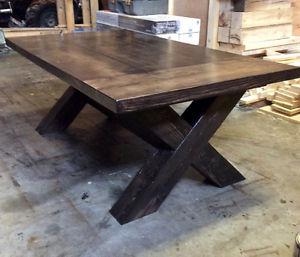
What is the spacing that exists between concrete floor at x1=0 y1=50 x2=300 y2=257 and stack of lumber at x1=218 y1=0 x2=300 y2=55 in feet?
2.96

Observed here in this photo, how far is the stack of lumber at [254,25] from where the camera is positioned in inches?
126

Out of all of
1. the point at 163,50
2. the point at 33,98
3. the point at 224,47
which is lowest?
the point at 33,98

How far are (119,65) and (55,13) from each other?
4611 mm

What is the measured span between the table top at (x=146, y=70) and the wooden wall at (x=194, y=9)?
1.48 m

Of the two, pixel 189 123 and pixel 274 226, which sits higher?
Result: pixel 189 123

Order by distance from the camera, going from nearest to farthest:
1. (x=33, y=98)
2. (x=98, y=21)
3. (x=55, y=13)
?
(x=33, y=98) → (x=98, y=21) → (x=55, y=13)

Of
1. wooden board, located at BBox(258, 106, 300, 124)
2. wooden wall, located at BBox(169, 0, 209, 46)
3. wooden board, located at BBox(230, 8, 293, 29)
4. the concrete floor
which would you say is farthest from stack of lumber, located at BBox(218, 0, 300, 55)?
the concrete floor

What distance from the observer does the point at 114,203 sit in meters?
1.70

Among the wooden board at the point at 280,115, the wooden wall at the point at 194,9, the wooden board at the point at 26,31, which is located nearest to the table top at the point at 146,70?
the wooden board at the point at 280,115

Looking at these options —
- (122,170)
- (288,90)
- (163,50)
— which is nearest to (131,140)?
(122,170)

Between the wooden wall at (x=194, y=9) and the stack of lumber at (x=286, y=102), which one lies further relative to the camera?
the wooden wall at (x=194, y=9)

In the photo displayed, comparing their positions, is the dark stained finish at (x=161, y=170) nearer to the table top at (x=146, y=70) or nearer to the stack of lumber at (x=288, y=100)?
the table top at (x=146, y=70)

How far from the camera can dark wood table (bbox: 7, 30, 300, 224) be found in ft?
4.13

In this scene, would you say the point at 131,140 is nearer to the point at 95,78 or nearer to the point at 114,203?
the point at 114,203
